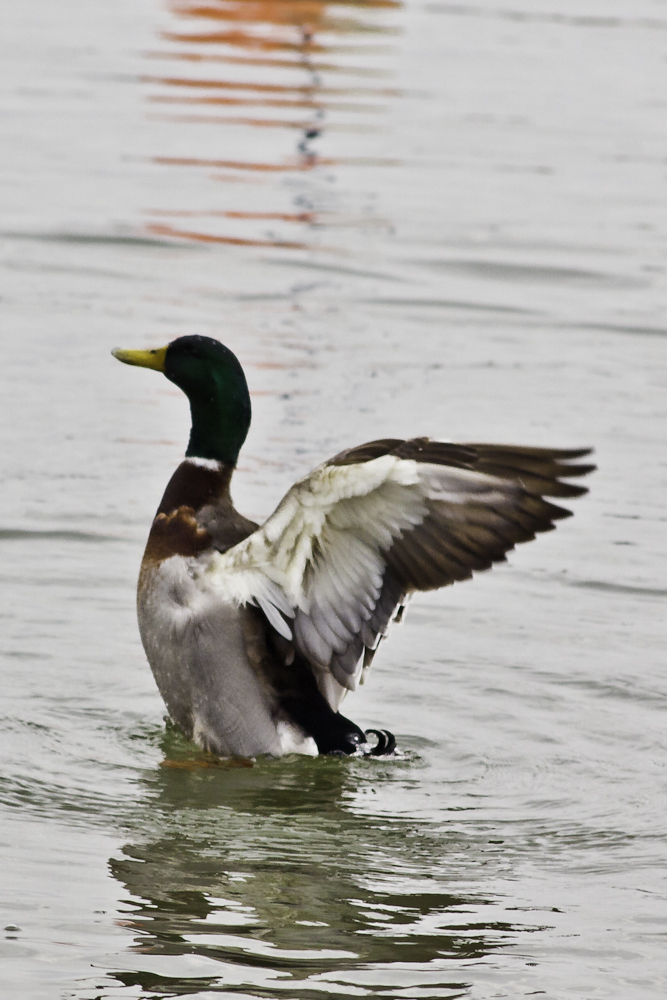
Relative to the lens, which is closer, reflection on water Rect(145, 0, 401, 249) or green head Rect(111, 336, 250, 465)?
green head Rect(111, 336, 250, 465)

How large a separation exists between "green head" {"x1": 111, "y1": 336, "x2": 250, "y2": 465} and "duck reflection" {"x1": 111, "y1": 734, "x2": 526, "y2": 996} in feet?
3.14

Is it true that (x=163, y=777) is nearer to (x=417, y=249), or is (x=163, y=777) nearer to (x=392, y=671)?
(x=392, y=671)

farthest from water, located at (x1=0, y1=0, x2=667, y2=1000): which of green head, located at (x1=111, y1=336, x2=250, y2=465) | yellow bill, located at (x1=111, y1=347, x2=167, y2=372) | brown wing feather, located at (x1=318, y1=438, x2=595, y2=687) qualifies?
yellow bill, located at (x1=111, y1=347, x2=167, y2=372)

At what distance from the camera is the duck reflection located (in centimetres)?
419

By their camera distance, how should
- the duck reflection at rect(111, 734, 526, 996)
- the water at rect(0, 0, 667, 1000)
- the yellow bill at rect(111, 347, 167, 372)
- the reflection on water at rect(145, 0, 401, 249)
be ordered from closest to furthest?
the duck reflection at rect(111, 734, 526, 996) → the water at rect(0, 0, 667, 1000) → the yellow bill at rect(111, 347, 167, 372) → the reflection on water at rect(145, 0, 401, 249)

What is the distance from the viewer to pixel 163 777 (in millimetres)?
5438

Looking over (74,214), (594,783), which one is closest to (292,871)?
(594,783)

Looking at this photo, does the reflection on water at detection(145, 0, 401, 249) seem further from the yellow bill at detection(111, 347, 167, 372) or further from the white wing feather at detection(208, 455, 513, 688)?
the white wing feather at detection(208, 455, 513, 688)

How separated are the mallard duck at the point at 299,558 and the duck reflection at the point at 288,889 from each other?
0.59ft

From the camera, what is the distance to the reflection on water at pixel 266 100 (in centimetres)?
1271

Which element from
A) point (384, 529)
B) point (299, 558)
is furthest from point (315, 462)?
point (384, 529)

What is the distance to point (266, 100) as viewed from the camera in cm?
1686

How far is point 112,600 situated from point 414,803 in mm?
1839

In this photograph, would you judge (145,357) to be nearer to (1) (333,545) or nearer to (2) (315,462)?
(1) (333,545)
